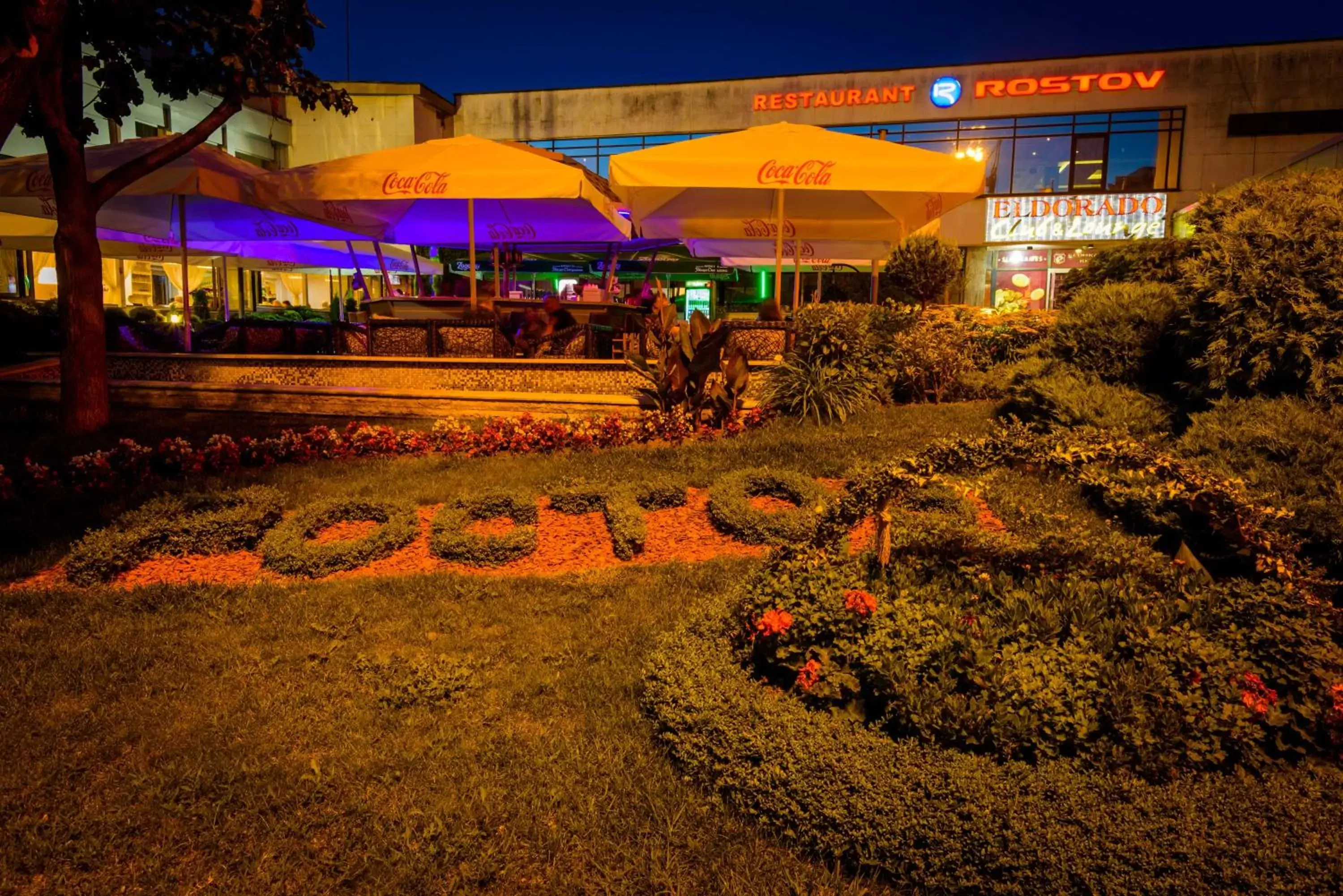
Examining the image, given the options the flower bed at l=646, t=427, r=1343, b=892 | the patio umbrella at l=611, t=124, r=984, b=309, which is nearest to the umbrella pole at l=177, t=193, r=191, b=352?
the patio umbrella at l=611, t=124, r=984, b=309

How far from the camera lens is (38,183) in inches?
398

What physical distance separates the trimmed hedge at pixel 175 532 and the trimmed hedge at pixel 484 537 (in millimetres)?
1251

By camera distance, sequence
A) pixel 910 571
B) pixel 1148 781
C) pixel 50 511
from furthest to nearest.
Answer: pixel 50 511, pixel 910 571, pixel 1148 781

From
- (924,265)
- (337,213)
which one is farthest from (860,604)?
(924,265)

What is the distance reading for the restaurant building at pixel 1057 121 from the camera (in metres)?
26.9

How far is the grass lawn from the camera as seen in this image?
7.89 ft

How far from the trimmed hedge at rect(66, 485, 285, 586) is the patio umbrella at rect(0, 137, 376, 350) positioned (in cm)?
595

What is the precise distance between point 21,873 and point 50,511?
4571 mm

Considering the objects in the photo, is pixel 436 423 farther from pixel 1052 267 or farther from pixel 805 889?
pixel 1052 267

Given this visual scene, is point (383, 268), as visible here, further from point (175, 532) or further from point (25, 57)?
point (175, 532)

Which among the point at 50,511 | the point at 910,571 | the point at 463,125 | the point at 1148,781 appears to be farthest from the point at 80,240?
the point at 463,125

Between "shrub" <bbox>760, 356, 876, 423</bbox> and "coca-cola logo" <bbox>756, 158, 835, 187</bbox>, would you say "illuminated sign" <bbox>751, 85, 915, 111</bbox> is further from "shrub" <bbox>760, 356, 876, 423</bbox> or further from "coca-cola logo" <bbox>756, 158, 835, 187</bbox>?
"shrub" <bbox>760, 356, 876, 423</bbox>

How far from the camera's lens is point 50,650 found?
149 inches

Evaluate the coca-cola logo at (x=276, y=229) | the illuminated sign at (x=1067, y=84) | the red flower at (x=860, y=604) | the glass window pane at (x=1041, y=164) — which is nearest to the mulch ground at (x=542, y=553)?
the red flower at (x=860, y=604)
